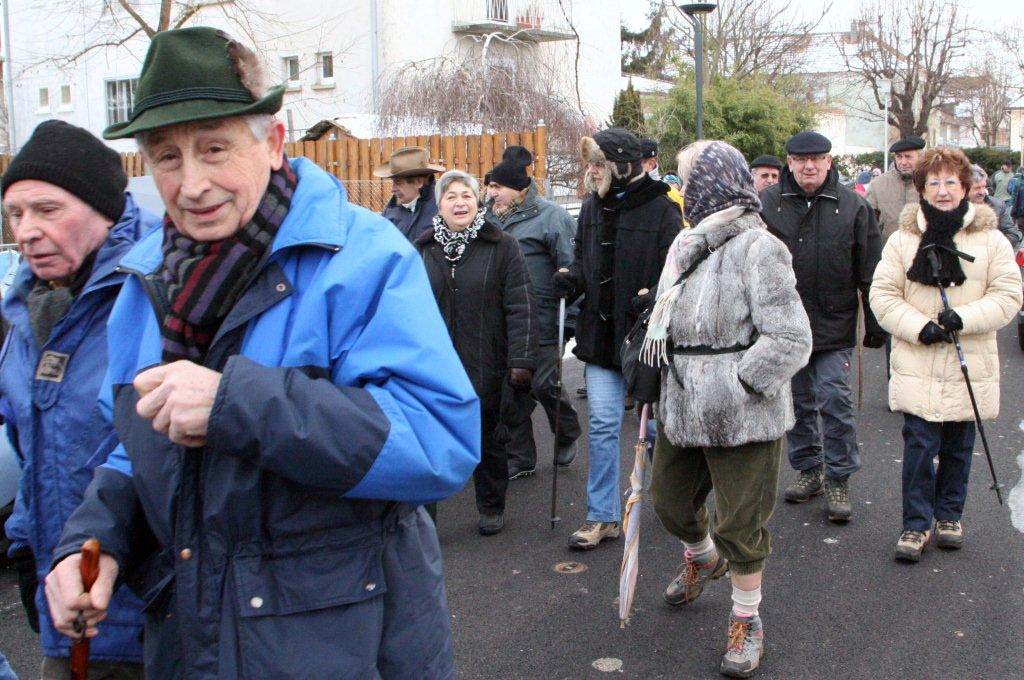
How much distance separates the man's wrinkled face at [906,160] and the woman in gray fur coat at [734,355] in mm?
5413

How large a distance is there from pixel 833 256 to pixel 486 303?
213 cm

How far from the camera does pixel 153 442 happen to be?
195 centimetres

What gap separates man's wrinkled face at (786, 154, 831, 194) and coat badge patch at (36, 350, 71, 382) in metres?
4.66

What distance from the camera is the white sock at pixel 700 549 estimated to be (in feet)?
15.0

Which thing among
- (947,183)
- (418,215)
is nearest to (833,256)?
(947,183)

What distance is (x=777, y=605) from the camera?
473 centimetres

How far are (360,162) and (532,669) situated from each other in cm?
1229

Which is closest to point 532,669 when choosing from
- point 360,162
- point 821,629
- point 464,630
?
point 464,630

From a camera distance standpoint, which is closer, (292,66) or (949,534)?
(949,534)

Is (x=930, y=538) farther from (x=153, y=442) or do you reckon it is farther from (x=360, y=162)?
(x=360, y=162)

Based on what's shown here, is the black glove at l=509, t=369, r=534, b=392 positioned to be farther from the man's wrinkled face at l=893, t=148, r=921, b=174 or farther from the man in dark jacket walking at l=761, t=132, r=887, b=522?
the man's wrinkled face at l=893, t=148, r=921, b=174

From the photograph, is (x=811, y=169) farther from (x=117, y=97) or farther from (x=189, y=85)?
(x=117, y=97)

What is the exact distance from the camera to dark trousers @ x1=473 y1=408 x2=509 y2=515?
19.1ft

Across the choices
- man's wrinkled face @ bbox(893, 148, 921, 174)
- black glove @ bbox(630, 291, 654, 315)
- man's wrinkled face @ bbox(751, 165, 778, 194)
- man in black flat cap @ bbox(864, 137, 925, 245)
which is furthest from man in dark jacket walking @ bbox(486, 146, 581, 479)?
man's wrinkled face @ bbox(751, 165, 778, 194)
